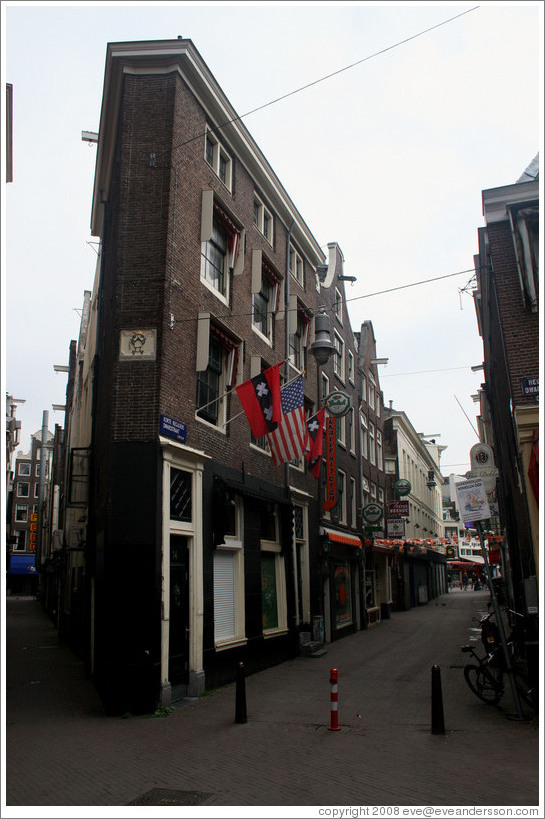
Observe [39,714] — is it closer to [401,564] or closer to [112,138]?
[112,138]

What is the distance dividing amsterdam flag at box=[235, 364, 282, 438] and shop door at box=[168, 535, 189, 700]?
9.05 ft

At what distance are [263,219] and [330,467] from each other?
903 centimetres

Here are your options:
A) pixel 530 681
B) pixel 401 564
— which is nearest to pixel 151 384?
pixel 530 681

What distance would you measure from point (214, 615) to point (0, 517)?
24.0ft

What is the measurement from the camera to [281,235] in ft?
68.2

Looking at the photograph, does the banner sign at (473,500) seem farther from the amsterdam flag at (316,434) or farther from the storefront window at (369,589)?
the storefront window at (369,589)

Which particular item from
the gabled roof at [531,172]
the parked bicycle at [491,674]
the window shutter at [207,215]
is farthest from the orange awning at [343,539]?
the gabled roof at [531,172]

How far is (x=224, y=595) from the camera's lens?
1398 centimetres

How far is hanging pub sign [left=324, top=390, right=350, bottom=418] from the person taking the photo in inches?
856

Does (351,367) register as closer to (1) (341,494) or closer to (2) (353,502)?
(2) (353,502)

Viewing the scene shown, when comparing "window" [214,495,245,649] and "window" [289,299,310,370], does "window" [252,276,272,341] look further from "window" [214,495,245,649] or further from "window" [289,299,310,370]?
"window" [214,495,245,649]

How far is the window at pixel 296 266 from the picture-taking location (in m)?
22.1

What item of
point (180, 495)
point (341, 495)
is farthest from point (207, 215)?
point (341, 495)

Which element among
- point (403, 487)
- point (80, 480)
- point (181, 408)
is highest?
point (181, 408)
